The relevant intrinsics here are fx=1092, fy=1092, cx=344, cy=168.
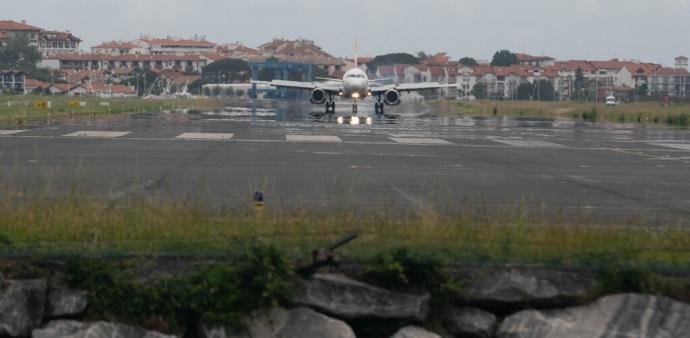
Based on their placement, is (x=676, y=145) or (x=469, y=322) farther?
(x=676, y=145)

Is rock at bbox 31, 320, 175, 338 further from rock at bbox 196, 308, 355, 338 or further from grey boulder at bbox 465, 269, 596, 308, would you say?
grey boulder at bbox 465, 269, 596, 308

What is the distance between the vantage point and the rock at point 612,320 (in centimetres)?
1034

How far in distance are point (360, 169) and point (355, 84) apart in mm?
51616

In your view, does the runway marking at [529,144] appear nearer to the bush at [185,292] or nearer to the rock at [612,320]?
the rock at [612,320]

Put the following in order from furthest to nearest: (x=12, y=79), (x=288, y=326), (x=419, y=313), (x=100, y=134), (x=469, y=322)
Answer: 1. (x=12, y=79)
2. (x=100, y=134)
3. (x=469, y=322)
4. (x=419, y=313)
5. (x=288, y=326)

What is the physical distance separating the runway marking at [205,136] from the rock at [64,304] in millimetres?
26738

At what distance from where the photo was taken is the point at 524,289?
34.4ft

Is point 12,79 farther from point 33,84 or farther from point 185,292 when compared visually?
point 185,292

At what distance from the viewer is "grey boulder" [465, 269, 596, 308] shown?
10.5 m

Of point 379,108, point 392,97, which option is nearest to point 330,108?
point 379,108

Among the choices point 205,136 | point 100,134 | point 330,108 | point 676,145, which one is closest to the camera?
point 100,134

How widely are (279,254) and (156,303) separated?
1226mm

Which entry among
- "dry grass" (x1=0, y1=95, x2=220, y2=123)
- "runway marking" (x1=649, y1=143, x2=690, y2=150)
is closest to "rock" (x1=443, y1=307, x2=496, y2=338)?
"runway marking" (x1=649, y1=143, x2=690, y2=150)

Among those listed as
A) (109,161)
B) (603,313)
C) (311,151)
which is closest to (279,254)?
(603,313)
